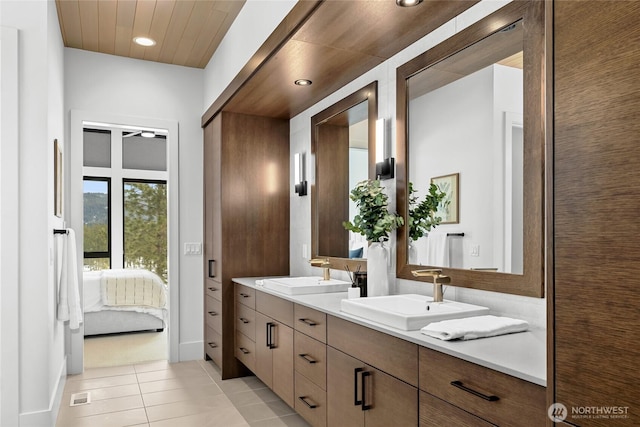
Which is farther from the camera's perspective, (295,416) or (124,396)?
(124,396)

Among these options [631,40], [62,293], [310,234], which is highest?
[631,40]

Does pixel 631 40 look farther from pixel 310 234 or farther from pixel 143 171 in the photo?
pixel 143 171

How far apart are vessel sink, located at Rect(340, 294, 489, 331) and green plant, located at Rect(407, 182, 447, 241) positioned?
34 cm

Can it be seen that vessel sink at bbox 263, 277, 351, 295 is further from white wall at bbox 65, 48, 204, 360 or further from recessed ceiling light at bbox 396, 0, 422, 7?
recessed ceiling light at bbox 396, 0, 422, 7

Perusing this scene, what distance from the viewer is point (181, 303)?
4.33 m

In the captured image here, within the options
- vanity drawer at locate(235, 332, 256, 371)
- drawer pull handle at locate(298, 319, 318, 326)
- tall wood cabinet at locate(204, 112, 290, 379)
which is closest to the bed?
tall wood cabinet at locate(204, 112, 290, 379)

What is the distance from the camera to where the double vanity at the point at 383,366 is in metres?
1.27

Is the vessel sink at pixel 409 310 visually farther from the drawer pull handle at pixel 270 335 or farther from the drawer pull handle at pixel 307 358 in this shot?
the drawer pull handle at pixel 270 335

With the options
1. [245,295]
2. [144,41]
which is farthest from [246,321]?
[144,41]

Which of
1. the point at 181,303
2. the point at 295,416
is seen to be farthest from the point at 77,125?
the point at 295,416

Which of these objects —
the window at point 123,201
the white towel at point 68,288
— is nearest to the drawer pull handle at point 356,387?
the white towel at point 68,288

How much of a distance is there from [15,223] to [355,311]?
Answer: 200cm

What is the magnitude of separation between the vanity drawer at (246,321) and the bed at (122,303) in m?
2.13

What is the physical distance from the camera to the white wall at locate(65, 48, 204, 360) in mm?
4125
